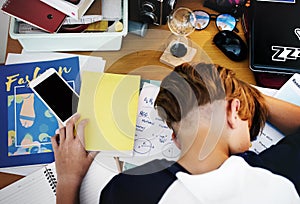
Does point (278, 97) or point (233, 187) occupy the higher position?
point (278, 97)

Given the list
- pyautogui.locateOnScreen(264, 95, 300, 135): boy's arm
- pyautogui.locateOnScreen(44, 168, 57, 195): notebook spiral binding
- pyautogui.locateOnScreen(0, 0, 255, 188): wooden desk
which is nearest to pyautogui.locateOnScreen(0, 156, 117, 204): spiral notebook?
pyautogui.locateOnScreen(44, 168, 57, 195): notebook spiral binding

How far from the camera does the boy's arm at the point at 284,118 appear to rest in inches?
36.6

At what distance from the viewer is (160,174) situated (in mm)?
885

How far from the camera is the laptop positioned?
969 mm

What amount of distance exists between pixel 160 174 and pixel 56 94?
266mm

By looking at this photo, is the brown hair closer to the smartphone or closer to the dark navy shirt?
the dark navy shirt

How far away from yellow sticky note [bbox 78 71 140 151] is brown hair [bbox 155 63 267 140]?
0.06 m

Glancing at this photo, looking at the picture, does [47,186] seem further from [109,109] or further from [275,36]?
[275,36]

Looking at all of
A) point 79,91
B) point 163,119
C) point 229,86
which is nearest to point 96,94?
point 79,91

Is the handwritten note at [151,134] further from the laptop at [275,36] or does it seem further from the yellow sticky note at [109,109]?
the laptop at [275,36]

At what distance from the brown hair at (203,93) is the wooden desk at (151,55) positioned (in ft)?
0.12

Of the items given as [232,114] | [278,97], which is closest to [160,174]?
[232,114]

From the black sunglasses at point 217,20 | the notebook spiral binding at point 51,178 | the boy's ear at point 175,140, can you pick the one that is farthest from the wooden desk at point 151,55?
the notebook spiral binding at point 51,178

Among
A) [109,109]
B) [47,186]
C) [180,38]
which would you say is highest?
[180,38]
